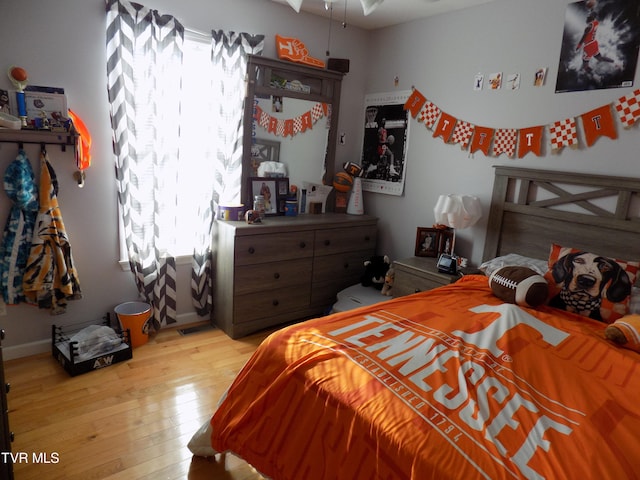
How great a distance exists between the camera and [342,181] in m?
3.60

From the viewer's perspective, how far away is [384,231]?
365 cm

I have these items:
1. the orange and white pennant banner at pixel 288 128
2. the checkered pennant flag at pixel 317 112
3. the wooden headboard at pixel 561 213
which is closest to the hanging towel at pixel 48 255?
the orange and white pennant banner at pixel 288 128

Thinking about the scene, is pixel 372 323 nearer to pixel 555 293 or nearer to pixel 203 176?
pixel 555 293

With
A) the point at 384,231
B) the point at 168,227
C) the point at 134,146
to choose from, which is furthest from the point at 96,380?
the point at 384,231

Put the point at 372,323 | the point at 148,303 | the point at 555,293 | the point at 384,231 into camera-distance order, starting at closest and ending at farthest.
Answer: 1. the point at 372,323
2. the point at 555,293
3. the point at 148,303
4. the point at 384,231

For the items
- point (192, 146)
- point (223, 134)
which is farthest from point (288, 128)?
point (192, 146)

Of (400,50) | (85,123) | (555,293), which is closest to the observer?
(555,293)

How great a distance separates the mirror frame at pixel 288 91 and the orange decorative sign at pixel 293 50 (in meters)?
0.05

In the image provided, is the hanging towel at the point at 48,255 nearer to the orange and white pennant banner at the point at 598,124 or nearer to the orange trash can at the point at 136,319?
the orange trash can at the point at 136,319

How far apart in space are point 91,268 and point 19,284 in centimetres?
40

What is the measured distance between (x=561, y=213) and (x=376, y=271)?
1339 mm

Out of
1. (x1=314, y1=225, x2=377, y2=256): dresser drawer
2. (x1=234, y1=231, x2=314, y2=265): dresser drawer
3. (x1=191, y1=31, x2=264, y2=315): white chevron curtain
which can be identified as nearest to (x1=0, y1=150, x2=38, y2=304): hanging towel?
(x1=191, y1=31, x2=264, y2=315): white chevron curtain

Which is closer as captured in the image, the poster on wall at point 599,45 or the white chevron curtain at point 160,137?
the poster on wall at point 599,45

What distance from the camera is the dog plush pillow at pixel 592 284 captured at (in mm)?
1988
